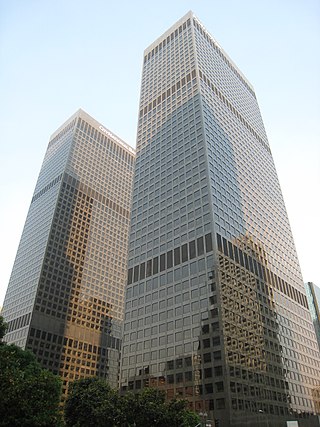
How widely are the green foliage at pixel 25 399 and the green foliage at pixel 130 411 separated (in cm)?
963

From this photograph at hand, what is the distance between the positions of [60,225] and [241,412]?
113 meters

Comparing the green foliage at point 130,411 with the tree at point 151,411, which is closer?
the tree at point 151,411

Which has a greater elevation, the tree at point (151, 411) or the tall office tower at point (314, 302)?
the tall office tower at point (314, 302)

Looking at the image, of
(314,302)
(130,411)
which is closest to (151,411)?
(130,411)

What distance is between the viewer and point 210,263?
298 feet

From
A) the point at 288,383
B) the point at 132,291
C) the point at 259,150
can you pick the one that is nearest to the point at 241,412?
the point at 288,383

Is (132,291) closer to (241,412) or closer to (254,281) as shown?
(254,281)

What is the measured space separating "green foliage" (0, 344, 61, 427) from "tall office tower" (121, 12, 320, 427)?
118ft

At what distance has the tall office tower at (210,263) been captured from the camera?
271ft

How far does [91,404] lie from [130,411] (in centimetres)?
1772

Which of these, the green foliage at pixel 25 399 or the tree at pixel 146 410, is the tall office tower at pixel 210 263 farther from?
the green foliage at pixel 25 399

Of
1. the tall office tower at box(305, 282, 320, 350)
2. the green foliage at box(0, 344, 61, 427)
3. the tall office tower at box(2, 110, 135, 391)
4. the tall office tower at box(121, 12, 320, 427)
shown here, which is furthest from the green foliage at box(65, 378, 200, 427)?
the tall office tower at box(305, 282, 320, 350)

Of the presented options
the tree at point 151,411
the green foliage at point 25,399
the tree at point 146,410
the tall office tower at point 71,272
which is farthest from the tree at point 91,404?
the tall office tower at point 71,272

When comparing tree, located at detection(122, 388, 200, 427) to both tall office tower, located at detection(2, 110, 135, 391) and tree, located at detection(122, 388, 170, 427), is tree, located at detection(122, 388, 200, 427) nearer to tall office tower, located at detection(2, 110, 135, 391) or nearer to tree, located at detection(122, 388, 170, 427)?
tree, located at detection(122, 388, 170, 427)
